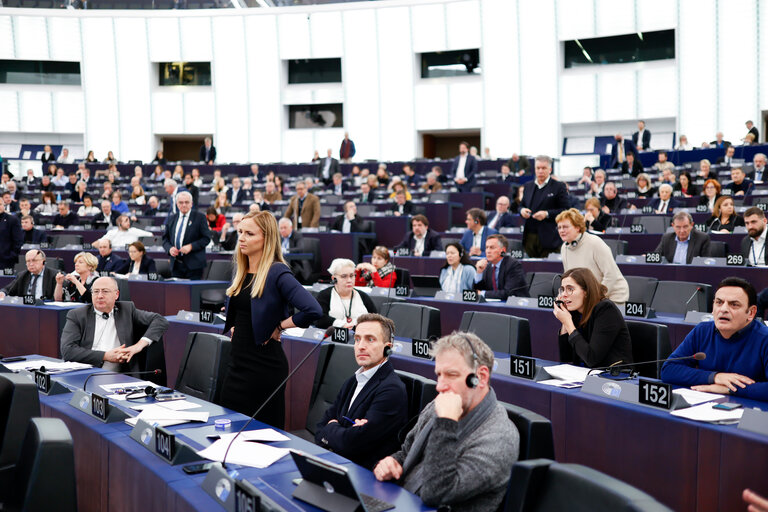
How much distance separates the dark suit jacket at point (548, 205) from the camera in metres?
5.97

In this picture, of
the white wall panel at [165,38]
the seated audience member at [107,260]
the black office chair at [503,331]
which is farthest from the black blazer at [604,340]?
the white wall panel at [165,38]

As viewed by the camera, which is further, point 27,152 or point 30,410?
point 27,152

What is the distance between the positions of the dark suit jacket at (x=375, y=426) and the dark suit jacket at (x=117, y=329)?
1.83 meters

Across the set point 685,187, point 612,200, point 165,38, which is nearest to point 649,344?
point 612,200

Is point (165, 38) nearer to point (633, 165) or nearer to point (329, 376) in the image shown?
point (633, 165)

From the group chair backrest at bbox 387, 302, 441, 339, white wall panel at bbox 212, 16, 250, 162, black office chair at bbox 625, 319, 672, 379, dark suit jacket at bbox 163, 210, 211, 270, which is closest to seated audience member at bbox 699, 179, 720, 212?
chair backrest at bbox 387, 302, 441, 339

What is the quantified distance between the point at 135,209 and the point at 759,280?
9955 mm

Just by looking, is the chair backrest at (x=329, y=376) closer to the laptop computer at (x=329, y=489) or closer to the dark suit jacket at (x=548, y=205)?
the laptop computer at (x=329, y=489)

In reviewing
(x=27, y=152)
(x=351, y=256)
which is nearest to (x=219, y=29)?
(x=27, y=152)

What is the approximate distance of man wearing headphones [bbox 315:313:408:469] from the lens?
233 cm

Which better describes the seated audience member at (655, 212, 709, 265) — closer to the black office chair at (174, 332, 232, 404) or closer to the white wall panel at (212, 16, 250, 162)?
the black office chair at (174, 332, 232, 404)

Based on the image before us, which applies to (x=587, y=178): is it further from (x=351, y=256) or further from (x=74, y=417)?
(x=74, y=417)

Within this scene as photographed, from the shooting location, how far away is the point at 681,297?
4613 mm

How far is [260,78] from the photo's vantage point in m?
19.4
